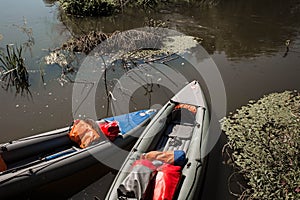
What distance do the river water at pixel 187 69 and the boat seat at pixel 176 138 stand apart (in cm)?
41

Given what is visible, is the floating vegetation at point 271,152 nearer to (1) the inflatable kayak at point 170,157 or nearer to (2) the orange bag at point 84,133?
(1) the inflatable kayak at point 170,157

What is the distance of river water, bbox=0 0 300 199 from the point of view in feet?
13.8

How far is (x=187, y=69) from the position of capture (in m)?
6.82

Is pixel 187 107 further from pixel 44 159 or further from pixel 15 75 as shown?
pixel 15 75

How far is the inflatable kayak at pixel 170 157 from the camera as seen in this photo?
3.10 meters

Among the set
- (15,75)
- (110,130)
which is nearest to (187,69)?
(110,130)

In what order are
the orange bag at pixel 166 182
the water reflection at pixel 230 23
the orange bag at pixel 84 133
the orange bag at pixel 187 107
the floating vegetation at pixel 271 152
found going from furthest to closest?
the water reflection at pixel 230 23
the orange bag at pixel 187 107
the orange bag at pixel 84 133
the floating vegetation at pixel 271 152
the orange bag at pixel 166 182

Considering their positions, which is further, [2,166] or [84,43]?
[84,43]

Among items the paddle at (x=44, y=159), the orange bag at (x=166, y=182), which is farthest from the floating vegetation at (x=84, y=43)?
the orange bag at (x=166, y=182)

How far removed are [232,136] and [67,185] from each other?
2.21 metres

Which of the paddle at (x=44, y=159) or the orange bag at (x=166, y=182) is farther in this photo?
the paddle at (x=44, y=159)

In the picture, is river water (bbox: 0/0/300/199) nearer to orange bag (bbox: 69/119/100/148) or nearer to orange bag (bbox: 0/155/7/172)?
orange bag (bbox: 69/119/100/148)

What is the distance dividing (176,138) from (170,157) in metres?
0.89

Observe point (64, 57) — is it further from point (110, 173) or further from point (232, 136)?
point (232, 136)
